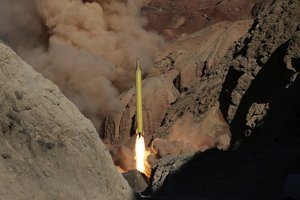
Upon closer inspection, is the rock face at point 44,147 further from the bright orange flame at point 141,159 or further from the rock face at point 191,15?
the rock face at point 191,15

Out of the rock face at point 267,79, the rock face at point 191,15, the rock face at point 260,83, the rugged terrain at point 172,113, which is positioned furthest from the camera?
the rock face at point 191,15

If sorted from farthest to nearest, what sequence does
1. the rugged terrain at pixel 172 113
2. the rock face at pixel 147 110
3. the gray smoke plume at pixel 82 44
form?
the gray smoke plume at pixel 82 44 → the rock face at pixel 147 110 → the rugged terrain at pixel 172 113

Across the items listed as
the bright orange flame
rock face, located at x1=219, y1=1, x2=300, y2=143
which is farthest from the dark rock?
the bright orange flame

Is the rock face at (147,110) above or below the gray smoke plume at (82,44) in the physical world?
below

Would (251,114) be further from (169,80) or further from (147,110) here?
(169,80)

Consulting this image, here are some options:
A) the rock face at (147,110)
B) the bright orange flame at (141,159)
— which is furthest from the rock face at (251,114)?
the bright orange flame at (141,159)

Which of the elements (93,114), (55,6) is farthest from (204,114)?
(55,6)
